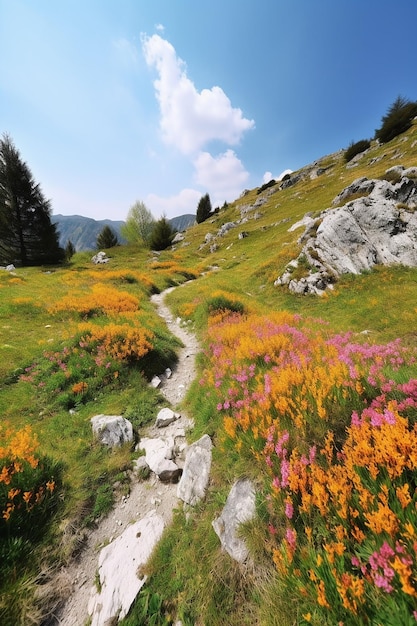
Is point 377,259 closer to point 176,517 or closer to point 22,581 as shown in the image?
point 176,517

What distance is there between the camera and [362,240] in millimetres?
18859

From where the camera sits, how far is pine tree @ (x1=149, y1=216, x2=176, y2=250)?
6500 cm

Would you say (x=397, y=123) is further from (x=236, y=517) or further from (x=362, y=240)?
(x=236, y=517)

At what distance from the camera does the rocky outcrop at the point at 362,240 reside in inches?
701

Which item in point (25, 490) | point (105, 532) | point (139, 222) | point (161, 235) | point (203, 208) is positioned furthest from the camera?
point (203, 208)

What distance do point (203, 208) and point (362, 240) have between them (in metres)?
107

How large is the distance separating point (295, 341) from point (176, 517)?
17.2 ft

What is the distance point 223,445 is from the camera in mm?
4816

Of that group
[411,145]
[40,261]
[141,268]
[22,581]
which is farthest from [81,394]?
[411,145]

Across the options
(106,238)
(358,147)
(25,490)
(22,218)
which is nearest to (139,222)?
(106,238)

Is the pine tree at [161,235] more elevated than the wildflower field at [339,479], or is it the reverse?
the pine tree at [161,235]

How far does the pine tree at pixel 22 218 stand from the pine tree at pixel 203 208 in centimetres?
8291

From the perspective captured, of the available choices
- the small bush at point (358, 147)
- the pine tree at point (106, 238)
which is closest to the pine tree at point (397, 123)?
the small bush at point (358, 147)

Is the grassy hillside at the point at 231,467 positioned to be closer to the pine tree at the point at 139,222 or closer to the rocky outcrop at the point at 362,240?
the rocky outcrop at the point at 362,240
